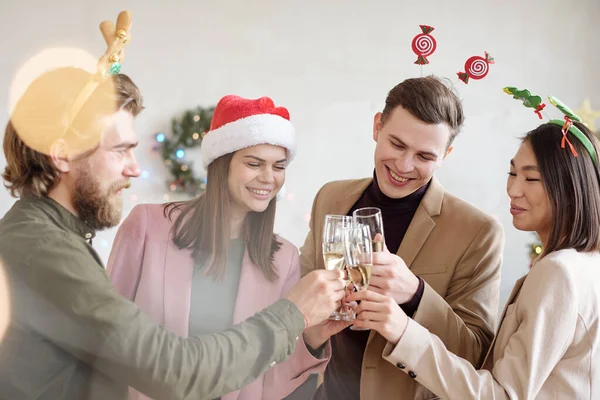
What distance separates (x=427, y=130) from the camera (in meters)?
1.69

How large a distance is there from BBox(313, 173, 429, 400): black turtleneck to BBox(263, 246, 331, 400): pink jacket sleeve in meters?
0.08

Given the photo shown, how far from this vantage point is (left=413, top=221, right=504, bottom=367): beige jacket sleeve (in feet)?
5.53

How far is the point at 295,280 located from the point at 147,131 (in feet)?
1.90

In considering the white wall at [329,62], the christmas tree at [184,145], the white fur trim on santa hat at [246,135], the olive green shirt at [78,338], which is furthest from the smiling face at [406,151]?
the olive green shirt at [78,338]

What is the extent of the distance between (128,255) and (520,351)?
98 cm

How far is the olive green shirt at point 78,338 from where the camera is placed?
1187mm

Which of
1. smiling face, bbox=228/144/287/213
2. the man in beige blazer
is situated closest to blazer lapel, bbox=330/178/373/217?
the man in beige blazer

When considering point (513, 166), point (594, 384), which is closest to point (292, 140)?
point (513, 166)

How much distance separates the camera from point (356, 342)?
180cm

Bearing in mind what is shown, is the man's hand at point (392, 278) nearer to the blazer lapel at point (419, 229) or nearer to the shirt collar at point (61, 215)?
the blazer lapel at point (419, 229)

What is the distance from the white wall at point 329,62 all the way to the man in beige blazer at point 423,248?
0.20 metres

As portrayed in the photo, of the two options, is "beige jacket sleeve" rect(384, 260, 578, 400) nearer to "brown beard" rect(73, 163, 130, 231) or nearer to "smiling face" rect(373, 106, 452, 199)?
"smiling face" rect(373, 106, 452, 199)

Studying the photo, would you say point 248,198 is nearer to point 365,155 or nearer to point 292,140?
point 292,140

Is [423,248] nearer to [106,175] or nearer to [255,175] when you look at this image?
[255,175]
